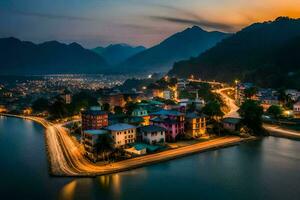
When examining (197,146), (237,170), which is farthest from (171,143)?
(237,170)

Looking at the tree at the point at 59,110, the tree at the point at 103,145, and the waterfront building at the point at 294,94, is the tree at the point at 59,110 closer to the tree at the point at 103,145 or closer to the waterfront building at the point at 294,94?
the tree at the point at 103,145

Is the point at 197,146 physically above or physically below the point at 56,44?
below

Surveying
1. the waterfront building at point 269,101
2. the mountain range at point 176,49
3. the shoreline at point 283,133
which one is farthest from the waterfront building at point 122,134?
the mountain range at point 176,49

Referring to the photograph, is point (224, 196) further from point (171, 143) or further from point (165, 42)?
point (165, 42)

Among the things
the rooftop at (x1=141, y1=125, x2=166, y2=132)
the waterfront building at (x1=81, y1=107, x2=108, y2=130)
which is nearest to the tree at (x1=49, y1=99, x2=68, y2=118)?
the waterfront building at (x1=81, y1=107, x2=108, y2=130)

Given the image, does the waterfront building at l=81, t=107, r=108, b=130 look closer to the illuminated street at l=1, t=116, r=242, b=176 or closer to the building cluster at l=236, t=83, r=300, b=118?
the illuminated street at l=1, t=116, r=242, b=176

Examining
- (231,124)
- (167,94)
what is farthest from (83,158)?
(167,94)
